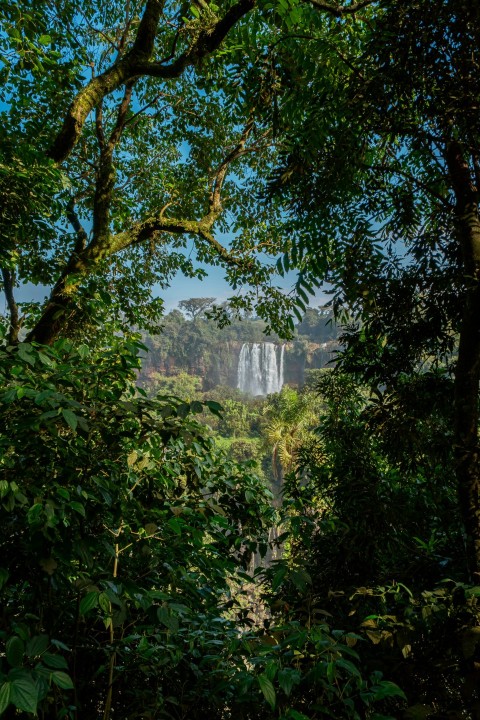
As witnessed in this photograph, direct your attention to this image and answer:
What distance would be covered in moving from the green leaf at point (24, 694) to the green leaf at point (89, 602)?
142 millimetres

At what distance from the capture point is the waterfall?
45531 mm

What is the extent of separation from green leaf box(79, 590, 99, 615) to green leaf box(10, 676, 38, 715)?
14 cm

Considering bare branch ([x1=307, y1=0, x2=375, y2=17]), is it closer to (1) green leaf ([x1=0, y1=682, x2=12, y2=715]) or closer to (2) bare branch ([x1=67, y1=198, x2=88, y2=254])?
(1) green leaf ([x1=0, y1=682, x2=12, y2=715])

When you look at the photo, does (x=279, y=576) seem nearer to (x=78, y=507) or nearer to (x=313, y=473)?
(x=78, y=507)

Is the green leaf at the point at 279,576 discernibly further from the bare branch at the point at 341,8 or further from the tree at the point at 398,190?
the bare branch at the point at 341,8

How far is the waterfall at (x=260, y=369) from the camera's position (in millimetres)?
45531

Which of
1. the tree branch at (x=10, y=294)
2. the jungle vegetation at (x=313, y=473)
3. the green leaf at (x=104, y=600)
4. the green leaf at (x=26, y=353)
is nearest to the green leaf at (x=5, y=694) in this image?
the jungle vegetation at (x=313, y=473)

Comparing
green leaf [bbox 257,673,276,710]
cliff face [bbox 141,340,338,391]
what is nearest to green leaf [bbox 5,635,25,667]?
green leaf [bbox 257,673,276,710]

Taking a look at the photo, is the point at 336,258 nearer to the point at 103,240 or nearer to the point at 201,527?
the point at 201,527

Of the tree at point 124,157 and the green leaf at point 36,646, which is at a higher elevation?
the tree at point 124,157

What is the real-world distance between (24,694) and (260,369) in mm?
45220

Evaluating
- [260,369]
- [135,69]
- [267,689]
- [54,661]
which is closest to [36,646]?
[54,661]

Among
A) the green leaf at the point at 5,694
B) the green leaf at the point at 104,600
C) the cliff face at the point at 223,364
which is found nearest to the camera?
the green leaf at the point at 5,694

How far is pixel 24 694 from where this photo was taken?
0.73 m
